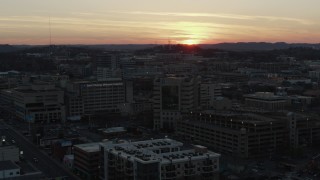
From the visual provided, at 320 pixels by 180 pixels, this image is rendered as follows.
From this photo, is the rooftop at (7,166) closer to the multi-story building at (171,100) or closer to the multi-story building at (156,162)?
the multi-story building at (156,162)

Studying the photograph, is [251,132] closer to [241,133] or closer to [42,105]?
[241,133]

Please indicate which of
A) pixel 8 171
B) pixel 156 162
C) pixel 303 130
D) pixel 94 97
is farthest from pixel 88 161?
pixel 94 97

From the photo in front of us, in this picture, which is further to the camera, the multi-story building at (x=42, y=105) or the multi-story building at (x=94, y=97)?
the multi-story building at (x=94, y=97)

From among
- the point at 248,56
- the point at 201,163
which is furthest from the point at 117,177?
the point at 248,56

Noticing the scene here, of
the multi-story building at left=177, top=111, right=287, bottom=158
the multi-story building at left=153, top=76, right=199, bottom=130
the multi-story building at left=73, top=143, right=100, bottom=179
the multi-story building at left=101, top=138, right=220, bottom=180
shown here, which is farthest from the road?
the multi-story building at left=153, top=76, right=199, bottom=130

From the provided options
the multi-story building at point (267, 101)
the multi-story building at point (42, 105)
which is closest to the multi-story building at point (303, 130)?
the multi-story building at point (267, 101)

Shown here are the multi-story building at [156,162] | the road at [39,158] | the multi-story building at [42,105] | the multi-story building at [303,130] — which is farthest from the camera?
the multi-story building at [42,105]

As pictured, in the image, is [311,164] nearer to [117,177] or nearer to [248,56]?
[117,177]

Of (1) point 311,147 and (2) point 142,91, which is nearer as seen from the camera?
(1) point 311,147
